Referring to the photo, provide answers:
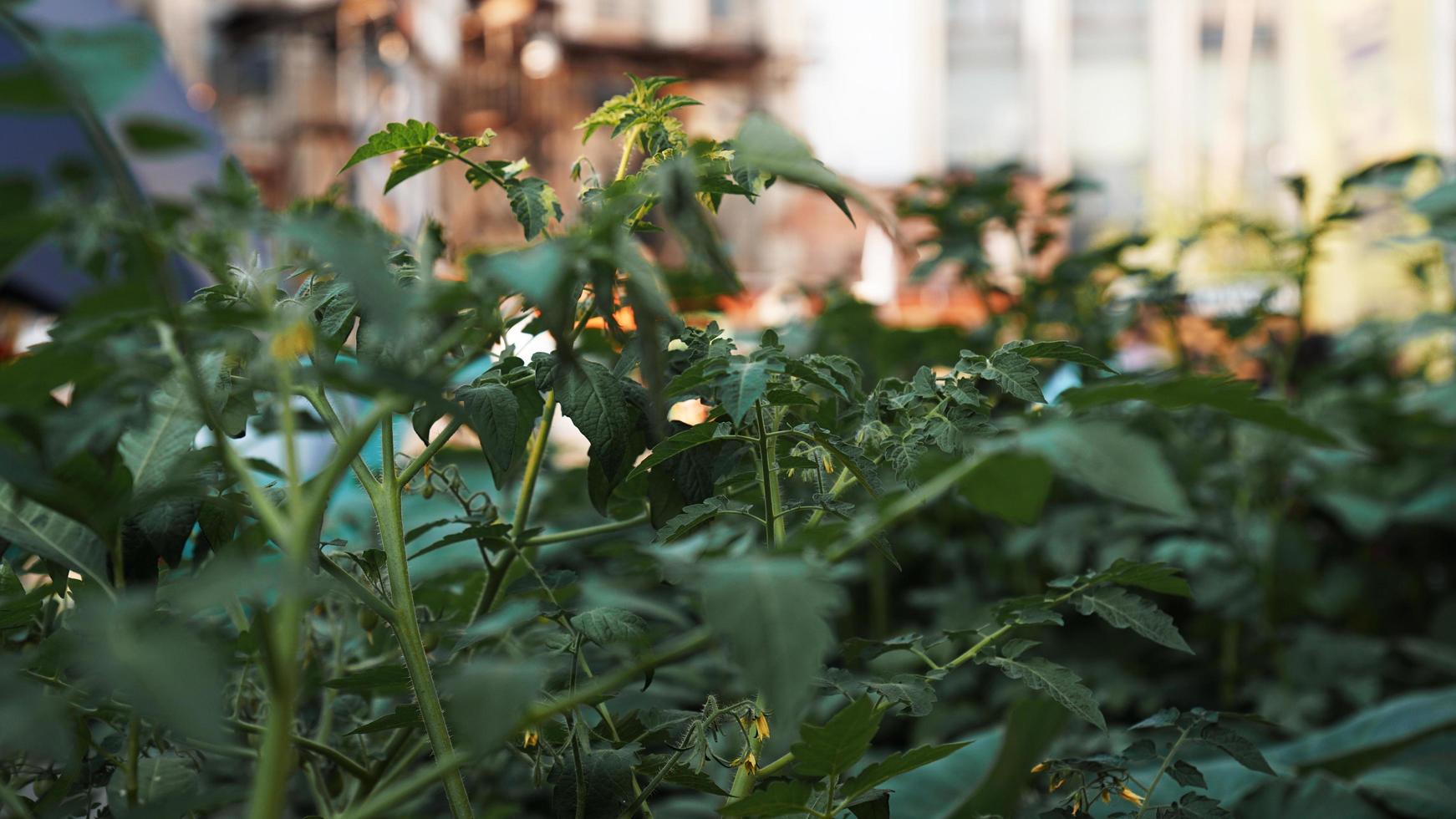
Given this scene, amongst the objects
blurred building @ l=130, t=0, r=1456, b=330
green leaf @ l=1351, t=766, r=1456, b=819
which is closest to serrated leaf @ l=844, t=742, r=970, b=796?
green leaf @ l=1351, t=766, r=1456, b=819

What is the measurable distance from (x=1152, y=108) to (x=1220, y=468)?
17798 millimetres

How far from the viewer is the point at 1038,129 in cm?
1827

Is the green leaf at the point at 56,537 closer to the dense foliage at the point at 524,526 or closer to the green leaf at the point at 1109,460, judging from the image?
the dense foliage at the point at 524,526

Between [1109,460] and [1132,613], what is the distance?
299 millimetres

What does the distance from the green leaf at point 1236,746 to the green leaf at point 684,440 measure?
0.32 meters

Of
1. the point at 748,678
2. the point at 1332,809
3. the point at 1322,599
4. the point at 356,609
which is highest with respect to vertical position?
the point at 748,678

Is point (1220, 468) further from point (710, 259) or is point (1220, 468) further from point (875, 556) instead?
point (710, 259)

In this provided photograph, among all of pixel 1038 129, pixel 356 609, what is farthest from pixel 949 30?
pixel 356 609

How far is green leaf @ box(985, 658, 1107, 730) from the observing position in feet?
1.87

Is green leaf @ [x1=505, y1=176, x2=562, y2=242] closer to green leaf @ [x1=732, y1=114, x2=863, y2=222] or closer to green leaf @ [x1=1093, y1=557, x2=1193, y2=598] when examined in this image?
green leaf @ [x1=732, y1=114, x2=863, y2=222]

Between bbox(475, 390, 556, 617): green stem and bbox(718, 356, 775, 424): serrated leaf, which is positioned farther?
bbox(475, 390, 556, 617): green stem

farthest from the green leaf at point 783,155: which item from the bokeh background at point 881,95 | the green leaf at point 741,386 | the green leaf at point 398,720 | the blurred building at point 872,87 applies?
the blurred building at point 872,87

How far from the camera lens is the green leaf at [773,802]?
1.66 ft

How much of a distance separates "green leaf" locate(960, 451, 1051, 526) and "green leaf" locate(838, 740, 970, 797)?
0.60 ft
